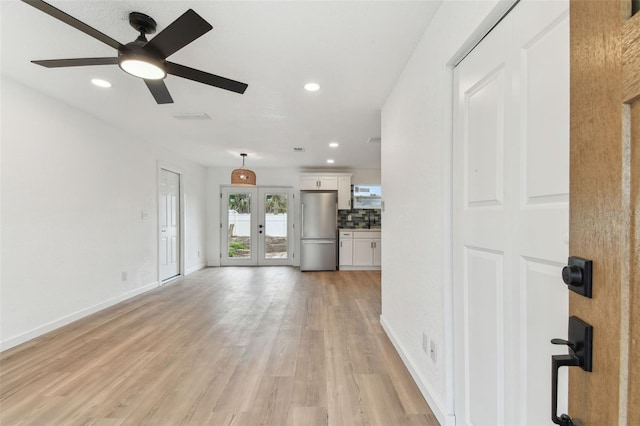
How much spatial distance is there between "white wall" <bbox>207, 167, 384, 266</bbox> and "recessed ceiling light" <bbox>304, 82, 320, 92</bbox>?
4.15m

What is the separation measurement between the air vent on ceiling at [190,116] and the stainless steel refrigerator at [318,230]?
10.5 feet

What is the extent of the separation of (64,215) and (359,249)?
16.4 ft

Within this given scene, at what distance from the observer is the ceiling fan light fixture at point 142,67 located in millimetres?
1674

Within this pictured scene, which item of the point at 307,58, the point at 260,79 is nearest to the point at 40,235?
the point at 260,79

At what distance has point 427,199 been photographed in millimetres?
1803

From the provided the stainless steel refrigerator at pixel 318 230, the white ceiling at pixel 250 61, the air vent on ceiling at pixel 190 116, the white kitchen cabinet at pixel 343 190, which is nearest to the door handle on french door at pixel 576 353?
the white ceiling at pixel 250 61

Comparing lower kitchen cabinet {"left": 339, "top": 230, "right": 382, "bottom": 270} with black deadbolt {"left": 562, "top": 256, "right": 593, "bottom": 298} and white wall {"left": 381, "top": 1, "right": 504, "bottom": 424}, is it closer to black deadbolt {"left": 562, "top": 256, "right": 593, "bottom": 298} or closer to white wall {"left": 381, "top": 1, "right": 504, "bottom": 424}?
white wall {"left": 381, "top": 1, "right": 504, "bottom": 424}

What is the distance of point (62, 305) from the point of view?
3.07 m

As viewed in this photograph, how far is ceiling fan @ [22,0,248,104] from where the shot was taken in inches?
57.1

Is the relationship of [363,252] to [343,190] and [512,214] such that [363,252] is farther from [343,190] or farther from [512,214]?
[512,214]

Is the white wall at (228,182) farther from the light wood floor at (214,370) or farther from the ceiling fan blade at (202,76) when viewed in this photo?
the ceiling fan blade at (202,76)

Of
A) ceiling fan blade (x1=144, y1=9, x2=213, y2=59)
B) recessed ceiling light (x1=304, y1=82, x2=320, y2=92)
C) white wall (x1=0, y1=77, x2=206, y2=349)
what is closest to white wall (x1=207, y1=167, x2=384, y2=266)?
white wall (x1=0, y1=77, x2=206, y2=349)

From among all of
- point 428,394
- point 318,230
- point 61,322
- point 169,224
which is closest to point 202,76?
point 428,394

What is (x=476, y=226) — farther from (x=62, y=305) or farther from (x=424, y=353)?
(x=62, y=305)
